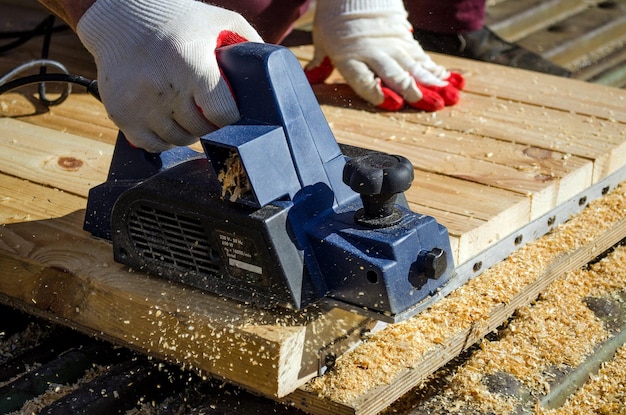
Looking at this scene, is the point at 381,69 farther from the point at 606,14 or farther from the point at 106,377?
the point at 606,14

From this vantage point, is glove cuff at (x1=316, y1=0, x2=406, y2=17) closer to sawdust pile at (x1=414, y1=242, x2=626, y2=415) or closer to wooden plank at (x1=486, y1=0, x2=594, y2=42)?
sawdust pile at (x1=414, y1=242, x2=626, y2=415)

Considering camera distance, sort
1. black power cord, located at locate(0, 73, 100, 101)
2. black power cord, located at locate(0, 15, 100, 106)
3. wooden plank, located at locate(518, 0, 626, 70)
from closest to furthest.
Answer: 1. black power cord, located at locate(0, 73, 100, 101)
2. black power cord, located at locate(0, 15, 100, 106)
3. wooden plank, located at locate(518, 0, 626, 70)

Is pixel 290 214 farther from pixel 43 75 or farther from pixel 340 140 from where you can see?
pixel 43 75

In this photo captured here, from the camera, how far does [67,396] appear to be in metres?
1.82

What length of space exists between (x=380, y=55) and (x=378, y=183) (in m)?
1.25

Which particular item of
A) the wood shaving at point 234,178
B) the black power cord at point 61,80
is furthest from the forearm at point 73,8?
the wood shaving at point 234,178

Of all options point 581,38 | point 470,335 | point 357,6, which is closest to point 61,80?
point 357,6

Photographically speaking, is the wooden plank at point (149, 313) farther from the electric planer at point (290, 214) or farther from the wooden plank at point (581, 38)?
the wooden plank at point (581, 38)

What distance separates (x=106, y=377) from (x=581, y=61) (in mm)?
2882

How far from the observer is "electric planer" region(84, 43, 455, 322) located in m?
1.65

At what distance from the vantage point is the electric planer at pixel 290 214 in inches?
65.0

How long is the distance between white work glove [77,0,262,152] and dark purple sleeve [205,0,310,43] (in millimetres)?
1255

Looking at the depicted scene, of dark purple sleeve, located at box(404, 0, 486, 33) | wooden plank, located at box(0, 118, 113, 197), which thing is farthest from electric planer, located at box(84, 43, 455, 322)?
dark purple sleeve, located at box(404, 0, 486, 33)

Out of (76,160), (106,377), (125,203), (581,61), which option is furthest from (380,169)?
(581,61)
